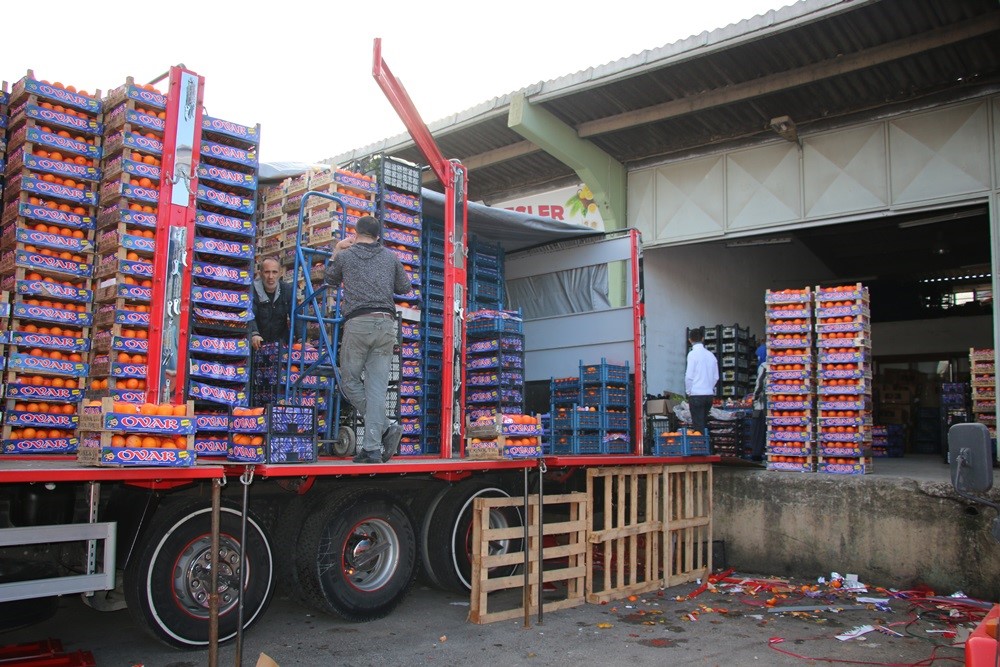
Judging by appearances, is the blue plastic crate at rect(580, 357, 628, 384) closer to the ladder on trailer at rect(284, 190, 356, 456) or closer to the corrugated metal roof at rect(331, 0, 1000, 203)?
the ladder on trailer at rect(284, 190, 356, 456)

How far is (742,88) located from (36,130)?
9.59 meters

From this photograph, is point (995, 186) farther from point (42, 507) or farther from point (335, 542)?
point (42, 507)

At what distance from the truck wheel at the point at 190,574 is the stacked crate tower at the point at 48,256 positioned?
2.09 meters

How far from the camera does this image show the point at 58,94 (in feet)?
24.9

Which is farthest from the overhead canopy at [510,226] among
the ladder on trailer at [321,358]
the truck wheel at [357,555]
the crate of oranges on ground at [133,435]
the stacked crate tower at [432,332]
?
the crate of oranges on ground at [133,435]

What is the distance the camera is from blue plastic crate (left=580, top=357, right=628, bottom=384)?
431 inches

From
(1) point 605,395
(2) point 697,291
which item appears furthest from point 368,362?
(2) point 697,291

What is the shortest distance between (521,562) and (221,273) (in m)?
3.99

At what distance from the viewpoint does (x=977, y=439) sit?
13.1ft

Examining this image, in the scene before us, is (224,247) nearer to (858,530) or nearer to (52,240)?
(52,240)

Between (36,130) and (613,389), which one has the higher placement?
(36,130)

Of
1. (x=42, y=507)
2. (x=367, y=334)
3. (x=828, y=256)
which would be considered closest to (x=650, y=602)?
(x=367, y=334)

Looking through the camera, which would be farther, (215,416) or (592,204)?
(592,204)

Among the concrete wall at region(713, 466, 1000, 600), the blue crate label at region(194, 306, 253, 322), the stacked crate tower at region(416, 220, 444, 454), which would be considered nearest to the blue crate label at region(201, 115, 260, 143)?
the blue crate label at region(194, 306, 253, 322)
